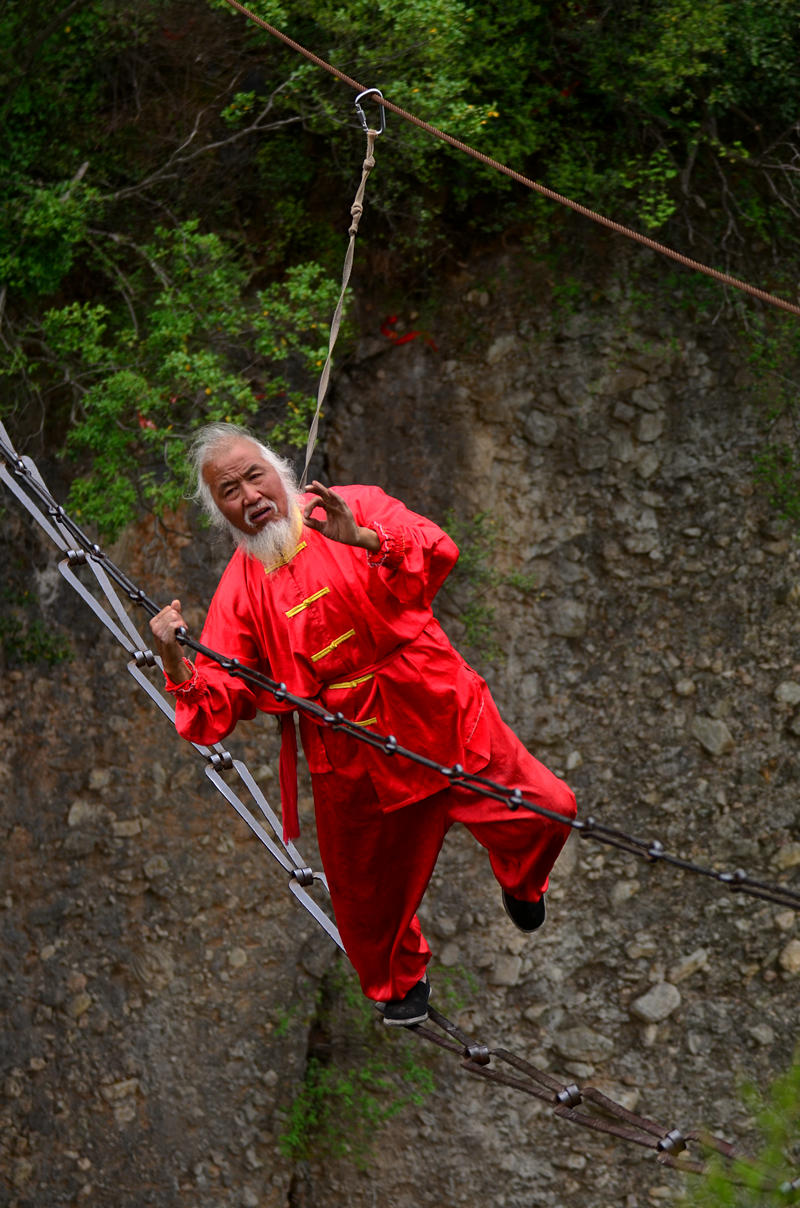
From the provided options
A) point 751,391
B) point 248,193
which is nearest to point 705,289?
point 751,391

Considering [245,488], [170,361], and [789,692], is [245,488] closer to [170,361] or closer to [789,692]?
[170,361]

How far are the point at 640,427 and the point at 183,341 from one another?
93.2 inches

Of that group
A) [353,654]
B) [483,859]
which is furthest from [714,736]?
[353,654]

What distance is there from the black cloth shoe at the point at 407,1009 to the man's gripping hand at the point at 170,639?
117 centimetres

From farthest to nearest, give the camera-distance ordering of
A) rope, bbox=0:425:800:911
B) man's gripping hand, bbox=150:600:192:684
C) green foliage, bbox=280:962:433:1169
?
green foliage, bbox=280:962:433:1169, man's gripping hand, bbox=150:600:192:684, rope, bbox=0:425:800:911

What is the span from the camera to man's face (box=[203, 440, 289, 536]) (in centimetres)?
306

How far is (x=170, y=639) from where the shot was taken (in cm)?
292

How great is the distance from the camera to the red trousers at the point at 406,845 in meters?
3.19

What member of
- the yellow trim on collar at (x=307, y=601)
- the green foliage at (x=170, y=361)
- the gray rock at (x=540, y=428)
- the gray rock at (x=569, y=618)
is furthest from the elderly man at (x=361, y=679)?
the gray rock at (x=540, y=428)

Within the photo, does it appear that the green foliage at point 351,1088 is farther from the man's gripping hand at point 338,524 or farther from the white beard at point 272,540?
the man's gripping hand at point 338,524

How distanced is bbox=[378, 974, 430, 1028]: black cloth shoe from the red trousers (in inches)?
1.1

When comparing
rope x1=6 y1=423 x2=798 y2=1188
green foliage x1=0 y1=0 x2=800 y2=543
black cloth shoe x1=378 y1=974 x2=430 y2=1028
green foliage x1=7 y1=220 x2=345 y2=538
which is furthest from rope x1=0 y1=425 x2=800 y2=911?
green foliage x1=0 y1=0 x2=800 y2=543

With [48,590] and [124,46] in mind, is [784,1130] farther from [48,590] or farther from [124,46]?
[124,46]

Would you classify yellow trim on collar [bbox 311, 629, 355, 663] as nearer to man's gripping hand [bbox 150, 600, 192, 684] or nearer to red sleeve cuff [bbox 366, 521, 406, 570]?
red sleeve cuff [bbox 366, 521, 406, 570]
